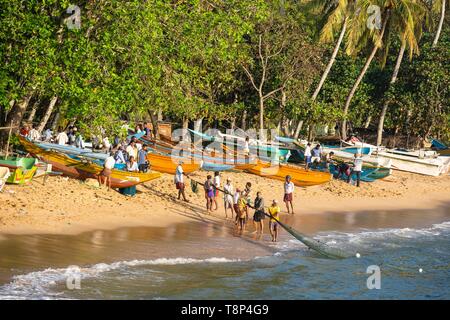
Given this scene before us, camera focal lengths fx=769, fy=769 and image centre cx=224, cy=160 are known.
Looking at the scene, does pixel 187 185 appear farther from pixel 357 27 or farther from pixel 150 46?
pixel 357 27

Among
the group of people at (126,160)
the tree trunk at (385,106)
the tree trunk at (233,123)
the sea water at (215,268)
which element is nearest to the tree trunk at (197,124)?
the tree trunk at (233,123)

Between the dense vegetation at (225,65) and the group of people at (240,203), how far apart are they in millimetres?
3178

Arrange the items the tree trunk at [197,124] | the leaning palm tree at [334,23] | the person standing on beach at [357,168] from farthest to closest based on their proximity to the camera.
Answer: the tree trunk at [197,124] < the leaning palm tree at [334,23] < the person standing on beach at [357,168]

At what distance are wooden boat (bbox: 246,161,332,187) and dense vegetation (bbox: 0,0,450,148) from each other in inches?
144

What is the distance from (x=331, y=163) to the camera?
34344mm

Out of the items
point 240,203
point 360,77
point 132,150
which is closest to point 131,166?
point 132,150

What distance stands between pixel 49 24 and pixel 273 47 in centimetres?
1633

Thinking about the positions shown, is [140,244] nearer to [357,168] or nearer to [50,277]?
Result: [50,277]

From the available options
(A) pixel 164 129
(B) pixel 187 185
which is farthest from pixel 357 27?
(B) pixel 187 185

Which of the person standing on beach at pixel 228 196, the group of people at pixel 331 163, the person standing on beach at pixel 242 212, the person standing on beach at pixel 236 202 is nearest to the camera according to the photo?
the person standing on beach at pixel 242 212

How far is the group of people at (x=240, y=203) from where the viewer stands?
22.5 meters

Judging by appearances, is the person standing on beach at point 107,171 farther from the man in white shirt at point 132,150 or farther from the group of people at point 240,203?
the group of people at point 240,203
